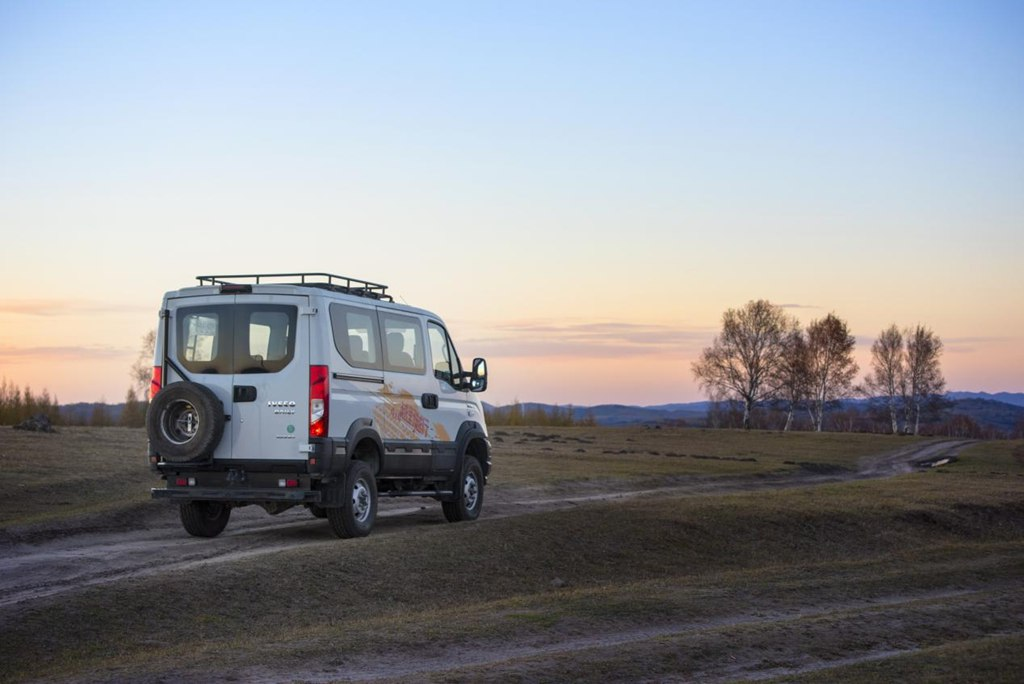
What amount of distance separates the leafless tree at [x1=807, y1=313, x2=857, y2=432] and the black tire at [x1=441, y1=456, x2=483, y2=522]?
9162cm

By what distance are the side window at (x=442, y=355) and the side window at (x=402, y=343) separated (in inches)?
14.4

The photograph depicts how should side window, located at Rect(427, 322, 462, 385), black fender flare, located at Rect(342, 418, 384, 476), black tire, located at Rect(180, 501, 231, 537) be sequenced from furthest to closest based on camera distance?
side window, located at Rect(427, 322, 462, 385) < black tire, located at Rect(180, 501, 231, 537) < black fender flare, located at Rect(342, 418, 384, 476)

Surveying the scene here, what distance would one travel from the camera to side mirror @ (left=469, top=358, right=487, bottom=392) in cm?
2000

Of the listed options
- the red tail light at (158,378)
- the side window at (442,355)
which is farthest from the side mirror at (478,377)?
the red tail light at (158,378)

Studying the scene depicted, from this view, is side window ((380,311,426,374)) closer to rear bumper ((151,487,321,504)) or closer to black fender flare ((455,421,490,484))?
black fender flare ((455,421,490,484))

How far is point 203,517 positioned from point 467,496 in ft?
15.3

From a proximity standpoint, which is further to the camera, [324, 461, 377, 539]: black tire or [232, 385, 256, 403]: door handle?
[324, 461, 377, 539]: black tire

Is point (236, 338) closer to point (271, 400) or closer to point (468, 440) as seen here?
point (271, 400)

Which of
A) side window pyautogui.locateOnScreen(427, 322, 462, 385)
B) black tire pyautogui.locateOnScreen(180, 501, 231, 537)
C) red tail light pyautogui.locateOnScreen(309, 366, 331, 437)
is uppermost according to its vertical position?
side window pyautogui.locateOnScreen(427, 322, 462, 385)

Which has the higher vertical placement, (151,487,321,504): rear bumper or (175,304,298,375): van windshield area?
(175,304,298,375): van windshield area

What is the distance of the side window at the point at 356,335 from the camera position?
1653 cm

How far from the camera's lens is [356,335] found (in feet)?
55.8

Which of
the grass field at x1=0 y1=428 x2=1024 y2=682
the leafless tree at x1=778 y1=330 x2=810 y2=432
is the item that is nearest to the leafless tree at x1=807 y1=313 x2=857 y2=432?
the leafless tree at x1=778 y1=330 x2=810 y2=432

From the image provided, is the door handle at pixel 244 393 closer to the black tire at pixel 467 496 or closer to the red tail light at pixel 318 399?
the red tail light at pixel 318 399
